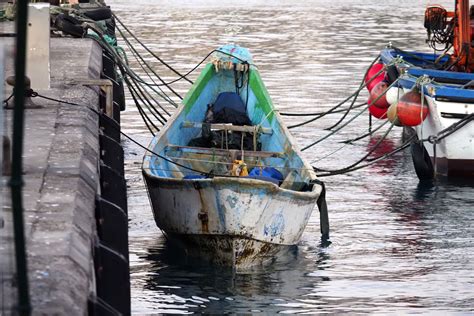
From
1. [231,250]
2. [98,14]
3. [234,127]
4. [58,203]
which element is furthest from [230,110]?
[58,203]

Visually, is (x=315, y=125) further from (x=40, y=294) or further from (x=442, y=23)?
(x=40, y=294)

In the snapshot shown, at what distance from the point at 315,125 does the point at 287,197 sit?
37.0 ft

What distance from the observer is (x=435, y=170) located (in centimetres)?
1744

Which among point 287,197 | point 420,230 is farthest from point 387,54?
point 287,197

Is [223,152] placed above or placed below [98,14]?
below

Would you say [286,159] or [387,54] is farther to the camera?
[387,54]

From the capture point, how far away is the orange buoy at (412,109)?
16770 mm

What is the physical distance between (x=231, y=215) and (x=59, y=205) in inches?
168

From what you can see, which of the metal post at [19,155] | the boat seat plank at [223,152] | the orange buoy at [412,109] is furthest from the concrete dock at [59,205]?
the orange buoy at [412,109]

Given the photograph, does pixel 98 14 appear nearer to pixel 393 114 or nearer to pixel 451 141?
pixel 393 114

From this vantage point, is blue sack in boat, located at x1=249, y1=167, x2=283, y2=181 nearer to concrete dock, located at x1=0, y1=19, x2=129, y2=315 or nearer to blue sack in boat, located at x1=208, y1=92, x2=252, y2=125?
blue sack in boat, located at x1=208, y1=92, x2=252, y2=125

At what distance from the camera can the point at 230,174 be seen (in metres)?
13.1

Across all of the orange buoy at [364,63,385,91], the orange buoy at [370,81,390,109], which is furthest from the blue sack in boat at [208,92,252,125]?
the orange buoy at [364,63,385,91]

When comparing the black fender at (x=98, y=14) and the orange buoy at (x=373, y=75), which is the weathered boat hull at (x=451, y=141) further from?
the black fender at (x=98, y=14)
